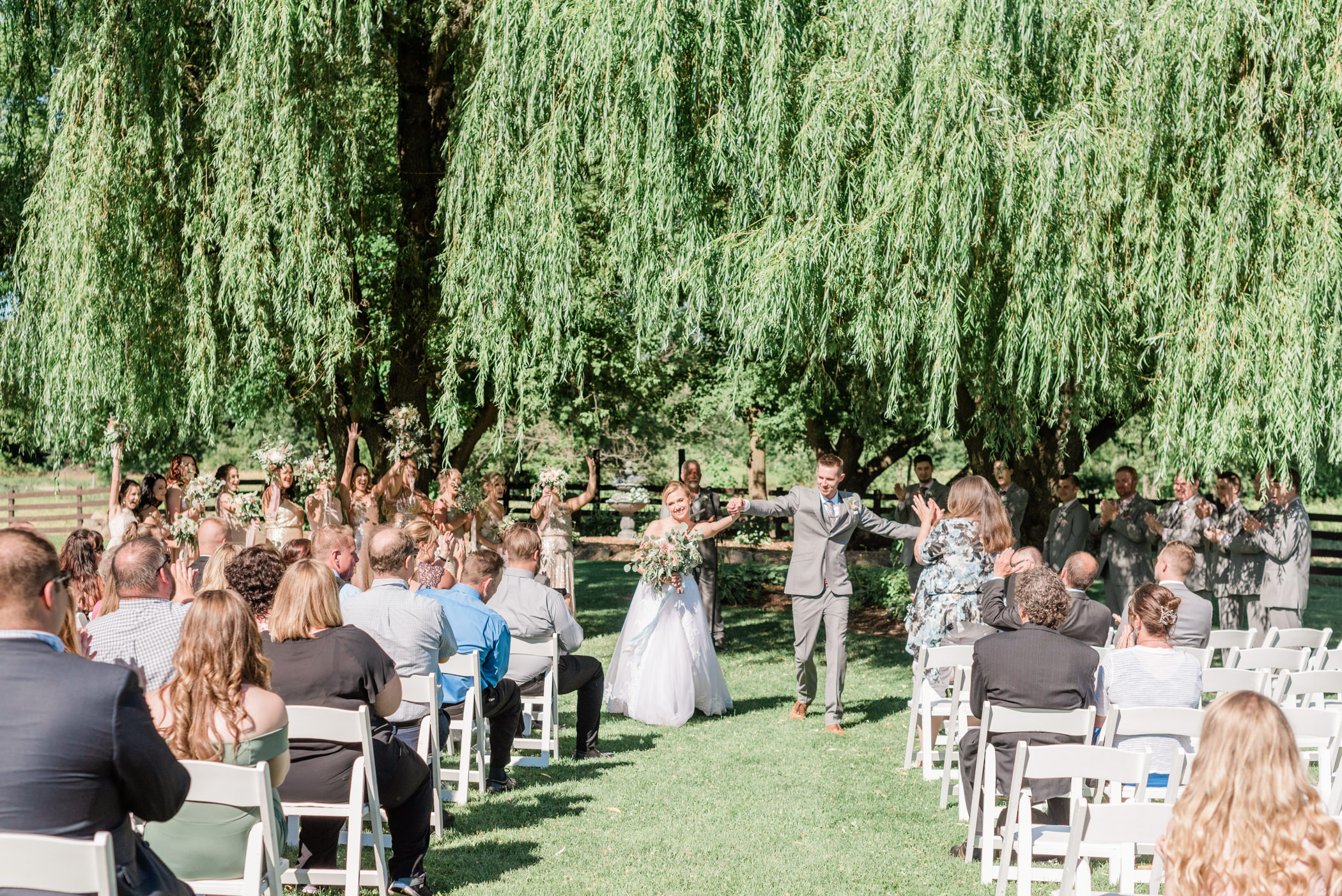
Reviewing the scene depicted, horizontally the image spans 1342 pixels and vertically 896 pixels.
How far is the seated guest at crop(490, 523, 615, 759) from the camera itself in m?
7.27

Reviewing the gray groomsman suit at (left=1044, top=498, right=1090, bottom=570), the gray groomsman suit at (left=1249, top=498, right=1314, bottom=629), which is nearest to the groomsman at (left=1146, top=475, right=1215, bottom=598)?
the gray groomsman suit at (left=1249, top=498, right=1314, bottom=629)

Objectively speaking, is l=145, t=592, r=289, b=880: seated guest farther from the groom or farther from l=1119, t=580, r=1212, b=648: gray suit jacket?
l=1119, t=580, r=1212, b=648: gray suit jacket

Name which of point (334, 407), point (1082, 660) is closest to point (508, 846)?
point (1082, 660)

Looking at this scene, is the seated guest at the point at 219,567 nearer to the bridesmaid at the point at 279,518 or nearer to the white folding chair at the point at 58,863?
the white folding chair at the point at 58,863

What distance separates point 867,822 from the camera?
19.7ft

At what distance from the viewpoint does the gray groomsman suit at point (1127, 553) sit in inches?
428

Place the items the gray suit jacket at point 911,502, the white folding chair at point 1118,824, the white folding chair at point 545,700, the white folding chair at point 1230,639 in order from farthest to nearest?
the gray suit jacket at point 911,502 < the white folding chair at point 1230,639 < the white folding chair at point 545,700 < the white folding chair at point 1118,824

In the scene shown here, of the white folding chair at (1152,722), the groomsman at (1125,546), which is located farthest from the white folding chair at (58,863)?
the groomsman at (1125,546)

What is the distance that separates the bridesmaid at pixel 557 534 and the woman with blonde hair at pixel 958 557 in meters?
4.46

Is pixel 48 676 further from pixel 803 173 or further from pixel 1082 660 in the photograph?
pixel 803 173

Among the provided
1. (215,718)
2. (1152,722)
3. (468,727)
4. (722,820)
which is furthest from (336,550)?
(1152,722)

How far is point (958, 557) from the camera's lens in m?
7.07

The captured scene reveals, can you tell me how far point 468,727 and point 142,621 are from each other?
78.5 inches

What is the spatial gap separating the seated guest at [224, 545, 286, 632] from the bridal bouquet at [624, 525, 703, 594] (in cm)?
383
